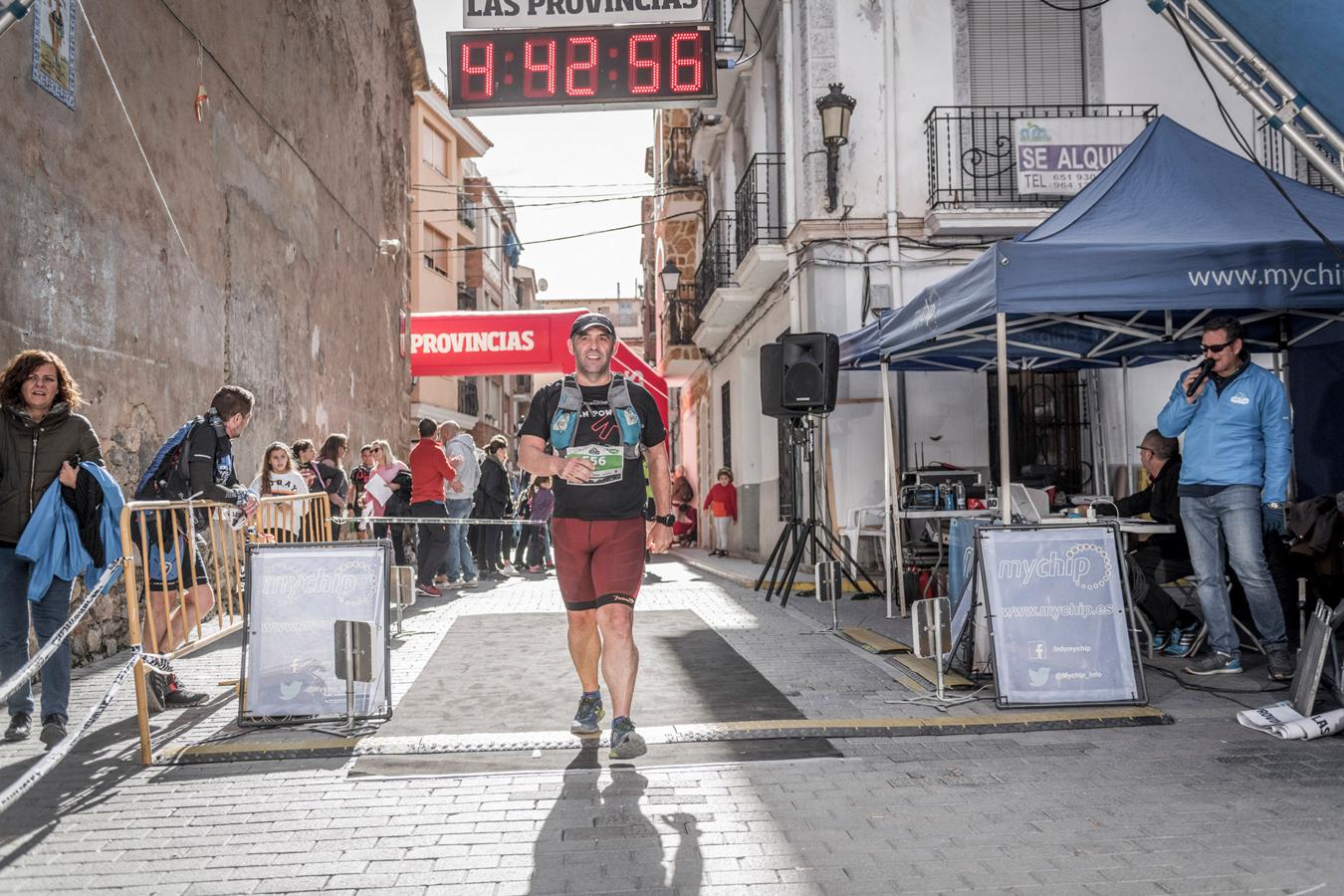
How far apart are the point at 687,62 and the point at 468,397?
31930mm

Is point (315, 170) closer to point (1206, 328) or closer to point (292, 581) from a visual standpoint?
point (292, 581)

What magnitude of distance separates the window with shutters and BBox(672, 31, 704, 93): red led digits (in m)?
5.44

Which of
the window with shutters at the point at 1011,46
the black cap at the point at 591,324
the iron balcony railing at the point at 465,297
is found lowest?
the black cap at the point at 591,324

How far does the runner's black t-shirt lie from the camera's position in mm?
5336

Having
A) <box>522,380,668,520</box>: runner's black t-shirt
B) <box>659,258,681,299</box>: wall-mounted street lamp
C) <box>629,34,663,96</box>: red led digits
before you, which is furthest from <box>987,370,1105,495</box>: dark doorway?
<box>659,258,681,299</box>: wall-mounted street lamp

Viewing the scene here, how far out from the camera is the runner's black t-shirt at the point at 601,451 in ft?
17.5

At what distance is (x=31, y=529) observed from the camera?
5.51 metres

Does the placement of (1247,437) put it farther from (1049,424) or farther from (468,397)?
(468,397)

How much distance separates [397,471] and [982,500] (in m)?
7.14

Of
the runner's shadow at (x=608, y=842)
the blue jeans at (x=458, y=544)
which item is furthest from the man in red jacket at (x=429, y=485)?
the runner's shadow at (x=608, y=842)

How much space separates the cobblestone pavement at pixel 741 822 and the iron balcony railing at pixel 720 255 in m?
14.3

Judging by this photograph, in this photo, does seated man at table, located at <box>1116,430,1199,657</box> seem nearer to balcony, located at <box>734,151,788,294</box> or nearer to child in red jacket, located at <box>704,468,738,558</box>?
balcony, located at <box>734,151,788,294</box>

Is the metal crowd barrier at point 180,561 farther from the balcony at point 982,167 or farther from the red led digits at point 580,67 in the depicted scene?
the balcony at point 982,167

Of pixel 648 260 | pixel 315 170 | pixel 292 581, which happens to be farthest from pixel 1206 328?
pixel 648 260
